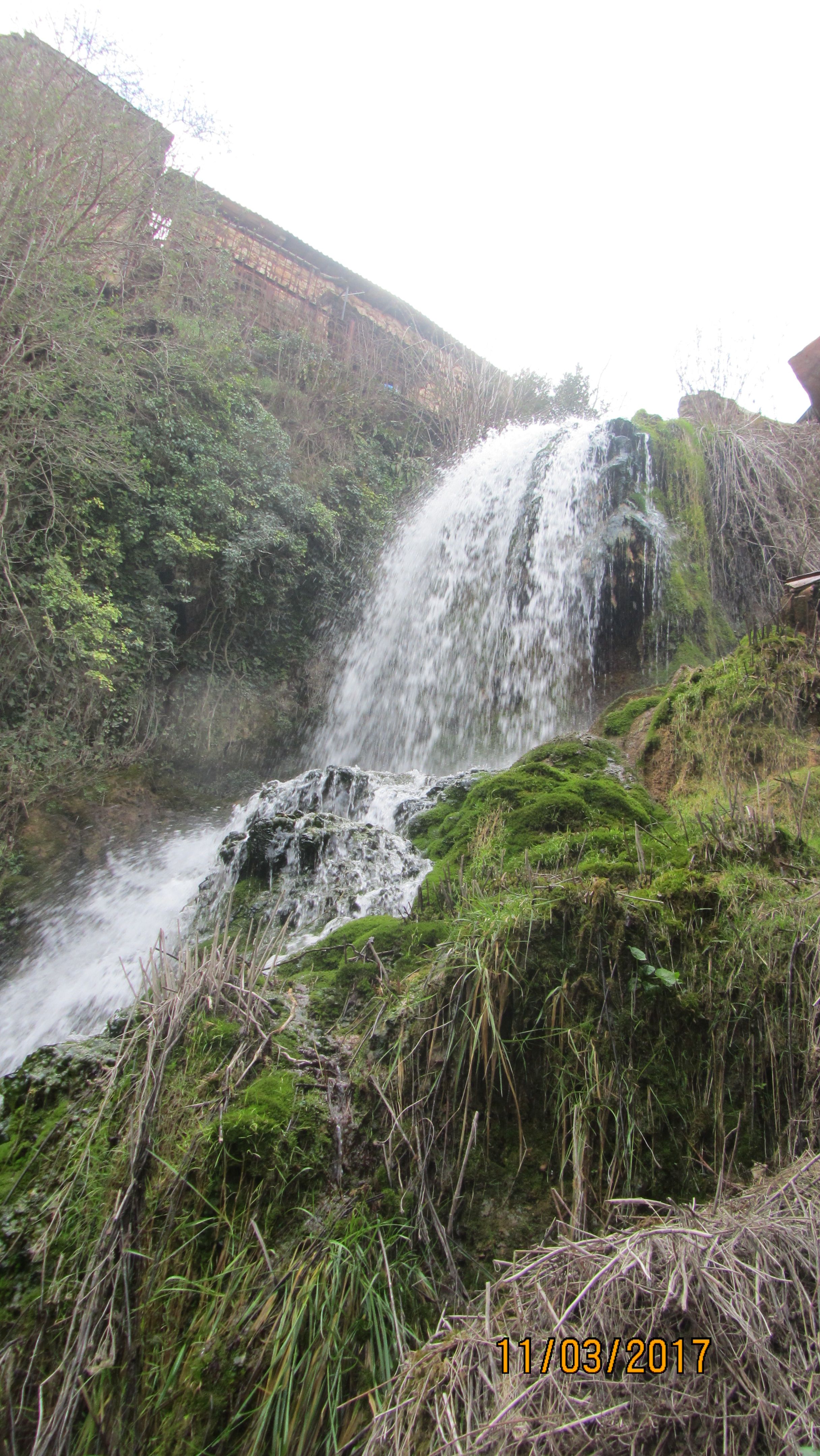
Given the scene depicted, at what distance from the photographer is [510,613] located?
9.26 meters

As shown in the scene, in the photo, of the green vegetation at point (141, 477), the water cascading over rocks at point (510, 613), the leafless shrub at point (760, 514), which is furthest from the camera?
the leafless shrub at point (760, 514)

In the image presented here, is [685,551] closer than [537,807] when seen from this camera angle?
No

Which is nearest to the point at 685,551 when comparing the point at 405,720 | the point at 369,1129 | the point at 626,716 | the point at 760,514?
the point at 760,514

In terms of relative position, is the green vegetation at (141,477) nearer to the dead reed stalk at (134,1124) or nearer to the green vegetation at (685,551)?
the green vegetation at (685,551)

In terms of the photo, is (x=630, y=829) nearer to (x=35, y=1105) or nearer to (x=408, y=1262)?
(x=408, y=1262)

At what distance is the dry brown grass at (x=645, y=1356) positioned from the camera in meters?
1.23

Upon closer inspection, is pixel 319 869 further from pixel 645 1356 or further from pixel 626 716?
pixel 645 1356

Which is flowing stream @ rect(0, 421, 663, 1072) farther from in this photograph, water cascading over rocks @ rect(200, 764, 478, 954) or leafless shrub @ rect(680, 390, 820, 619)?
leafless shrub @ rect(680, 390, 820, 619)

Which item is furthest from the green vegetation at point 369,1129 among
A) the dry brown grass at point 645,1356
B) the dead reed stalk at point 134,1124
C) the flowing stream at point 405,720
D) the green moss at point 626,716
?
the green moss at point 626,716

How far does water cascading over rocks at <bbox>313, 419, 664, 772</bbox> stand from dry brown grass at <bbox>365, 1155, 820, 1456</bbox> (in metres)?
6.82

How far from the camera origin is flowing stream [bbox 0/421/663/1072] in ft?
15.7
